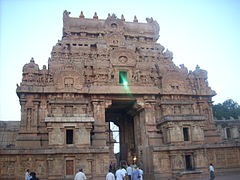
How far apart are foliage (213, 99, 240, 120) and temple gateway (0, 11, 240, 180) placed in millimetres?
21397

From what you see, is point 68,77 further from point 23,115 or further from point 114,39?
point 114,39

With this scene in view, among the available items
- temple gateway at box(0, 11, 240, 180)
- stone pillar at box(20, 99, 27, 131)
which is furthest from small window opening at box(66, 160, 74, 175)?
stone pillar at box(20, 99, 27, 131)

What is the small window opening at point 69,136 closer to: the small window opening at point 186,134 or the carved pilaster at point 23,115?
the carved pilaster at point 23,115

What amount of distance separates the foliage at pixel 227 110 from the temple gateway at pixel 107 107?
21.4 meters

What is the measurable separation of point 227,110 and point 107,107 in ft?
101

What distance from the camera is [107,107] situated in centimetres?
2508

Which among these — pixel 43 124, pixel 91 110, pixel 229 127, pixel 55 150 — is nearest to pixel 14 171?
pixel 55 150

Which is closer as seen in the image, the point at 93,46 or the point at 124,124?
the point at 93,46

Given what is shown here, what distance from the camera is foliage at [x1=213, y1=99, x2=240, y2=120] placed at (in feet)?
152

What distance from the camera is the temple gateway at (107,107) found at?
20.6 m

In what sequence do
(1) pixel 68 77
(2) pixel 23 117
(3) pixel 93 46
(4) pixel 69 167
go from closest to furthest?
(4) pixel 69 167 → (2) pixel 23 117 → (1) pixel 68 77 → (3) pixel 93 46

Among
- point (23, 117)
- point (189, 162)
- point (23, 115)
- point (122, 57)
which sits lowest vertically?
point (189, 162)

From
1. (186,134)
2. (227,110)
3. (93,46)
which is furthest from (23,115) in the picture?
(227,110)

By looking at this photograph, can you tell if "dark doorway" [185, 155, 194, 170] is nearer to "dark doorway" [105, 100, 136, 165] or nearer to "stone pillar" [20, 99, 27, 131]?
"dark doorway" [105, 100, 136, 165]
